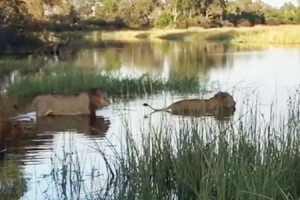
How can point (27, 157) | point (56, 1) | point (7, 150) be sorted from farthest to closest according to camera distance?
point (56, 1)
point (7, 150)
point (27, 157)

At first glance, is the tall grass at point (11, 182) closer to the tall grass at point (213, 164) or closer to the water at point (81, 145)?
the water at point (81, 145)

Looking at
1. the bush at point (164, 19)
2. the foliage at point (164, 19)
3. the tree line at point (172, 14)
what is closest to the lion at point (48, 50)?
the tree line at point (172, 14)

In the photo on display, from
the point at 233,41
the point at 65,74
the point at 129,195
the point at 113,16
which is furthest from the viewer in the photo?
the point at 113,16

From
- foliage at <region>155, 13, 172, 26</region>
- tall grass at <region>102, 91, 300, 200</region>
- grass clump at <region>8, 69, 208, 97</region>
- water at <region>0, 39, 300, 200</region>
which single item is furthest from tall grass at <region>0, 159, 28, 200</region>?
foliage at <region>155, 13, 172, 26</region>

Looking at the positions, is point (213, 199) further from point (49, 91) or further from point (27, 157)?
point (49, 91)

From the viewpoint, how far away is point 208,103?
11844 mm

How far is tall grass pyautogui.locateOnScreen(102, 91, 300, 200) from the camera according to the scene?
507 centimetres

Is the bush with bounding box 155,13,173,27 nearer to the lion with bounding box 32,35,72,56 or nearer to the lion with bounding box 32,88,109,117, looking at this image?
the lion with bounding box 32,35,72,56

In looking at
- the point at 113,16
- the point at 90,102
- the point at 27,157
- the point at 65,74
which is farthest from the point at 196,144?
the point at 113,16

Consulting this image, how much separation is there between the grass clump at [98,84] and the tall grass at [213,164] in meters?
8.60

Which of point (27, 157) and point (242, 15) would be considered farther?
point (242, 15)

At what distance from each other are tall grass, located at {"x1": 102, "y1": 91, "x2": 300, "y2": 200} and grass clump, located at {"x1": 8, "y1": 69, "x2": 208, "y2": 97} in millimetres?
8604

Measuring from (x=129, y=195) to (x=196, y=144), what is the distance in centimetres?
65

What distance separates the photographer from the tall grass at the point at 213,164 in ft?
16.6
